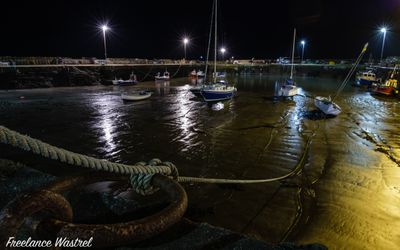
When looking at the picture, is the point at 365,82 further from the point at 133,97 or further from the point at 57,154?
the point at 57,154

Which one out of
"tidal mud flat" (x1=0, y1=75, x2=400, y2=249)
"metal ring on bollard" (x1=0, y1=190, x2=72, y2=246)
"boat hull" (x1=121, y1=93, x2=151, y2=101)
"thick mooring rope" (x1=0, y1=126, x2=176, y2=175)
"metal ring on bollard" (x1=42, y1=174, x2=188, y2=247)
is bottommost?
"tidal mud flat" (x1=0, y1=75, x2=400, y2=249)

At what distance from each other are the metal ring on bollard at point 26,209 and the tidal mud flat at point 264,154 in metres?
4.34

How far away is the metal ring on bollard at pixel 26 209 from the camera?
2529 millimetres

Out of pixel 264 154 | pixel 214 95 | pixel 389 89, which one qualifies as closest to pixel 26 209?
pixel 264 154

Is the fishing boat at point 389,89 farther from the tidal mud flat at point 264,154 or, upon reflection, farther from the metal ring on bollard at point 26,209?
the metal ring on bollard at point 26,209

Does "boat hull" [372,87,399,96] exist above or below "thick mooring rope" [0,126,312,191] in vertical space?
below

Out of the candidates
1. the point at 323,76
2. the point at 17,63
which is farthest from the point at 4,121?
the point at 323,76

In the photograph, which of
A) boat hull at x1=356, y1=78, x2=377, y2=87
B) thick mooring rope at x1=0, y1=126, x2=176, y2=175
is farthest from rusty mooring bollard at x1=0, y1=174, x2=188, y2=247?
boat hull at x1=356, y1=78, x2=377, y2=87

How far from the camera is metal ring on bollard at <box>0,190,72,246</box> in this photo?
253 cm

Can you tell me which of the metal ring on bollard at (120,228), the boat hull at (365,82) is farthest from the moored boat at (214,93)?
the boat hull at (365,82)

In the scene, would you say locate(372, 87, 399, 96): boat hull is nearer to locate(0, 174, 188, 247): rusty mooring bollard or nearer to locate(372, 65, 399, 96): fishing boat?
locate(372, 65, 399, 96): fishing boat

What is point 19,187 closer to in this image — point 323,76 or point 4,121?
point 4,121

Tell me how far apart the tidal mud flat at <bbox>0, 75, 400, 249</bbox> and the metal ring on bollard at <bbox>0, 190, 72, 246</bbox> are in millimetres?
4339

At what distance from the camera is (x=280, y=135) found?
1717cm
